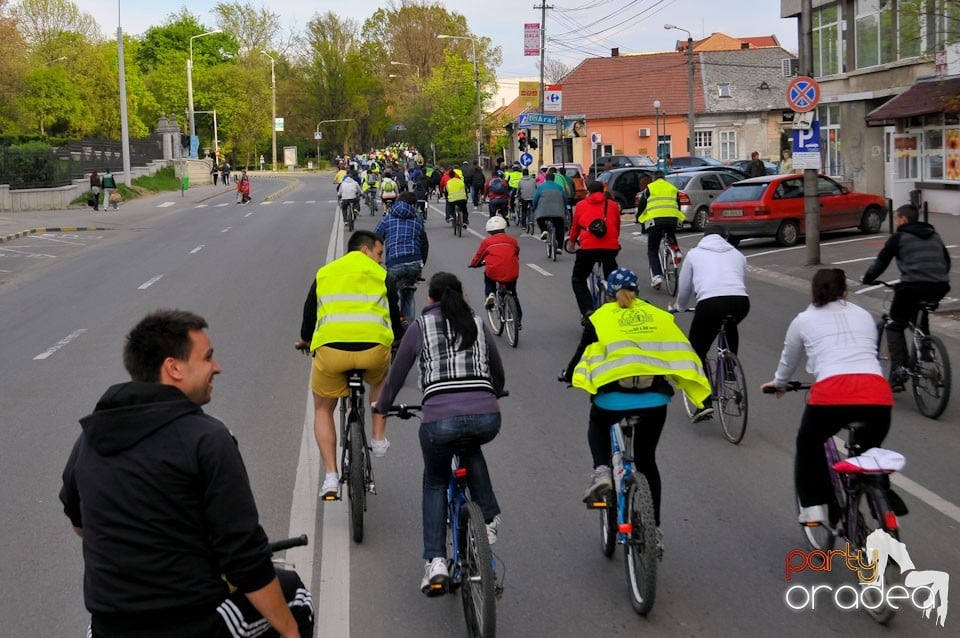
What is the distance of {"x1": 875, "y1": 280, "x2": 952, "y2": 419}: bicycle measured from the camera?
940 centimetres

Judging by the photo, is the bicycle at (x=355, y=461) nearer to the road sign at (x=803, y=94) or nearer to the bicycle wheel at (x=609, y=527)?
the bicycle wheel at (x=609, y=527)

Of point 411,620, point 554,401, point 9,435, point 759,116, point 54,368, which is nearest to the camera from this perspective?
point 411,620

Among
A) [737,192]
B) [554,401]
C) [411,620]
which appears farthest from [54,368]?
[737,192]

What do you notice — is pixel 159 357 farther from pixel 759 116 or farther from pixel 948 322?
pixel 759 116

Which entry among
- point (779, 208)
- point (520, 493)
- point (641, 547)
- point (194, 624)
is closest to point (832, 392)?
point (641, 547)

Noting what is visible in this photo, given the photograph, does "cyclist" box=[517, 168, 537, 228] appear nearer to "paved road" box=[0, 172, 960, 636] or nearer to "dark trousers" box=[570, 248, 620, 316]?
"paved road" box=[0, 172, 960, 636]

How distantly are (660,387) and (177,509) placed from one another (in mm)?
3233

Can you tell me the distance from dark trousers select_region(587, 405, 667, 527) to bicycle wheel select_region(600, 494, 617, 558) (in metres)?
0.21

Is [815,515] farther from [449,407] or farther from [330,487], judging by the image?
[330,487]

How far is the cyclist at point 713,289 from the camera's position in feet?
30.3

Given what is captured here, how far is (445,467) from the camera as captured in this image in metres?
5.54

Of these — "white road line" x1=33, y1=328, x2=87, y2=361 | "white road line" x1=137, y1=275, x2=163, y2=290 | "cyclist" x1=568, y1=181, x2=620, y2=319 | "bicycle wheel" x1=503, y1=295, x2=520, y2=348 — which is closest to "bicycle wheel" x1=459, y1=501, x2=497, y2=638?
"bicycle wheel" x1=503, y1=295, x2=520, y2=348

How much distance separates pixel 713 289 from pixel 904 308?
68.6 inches

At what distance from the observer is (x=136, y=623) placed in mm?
3209
